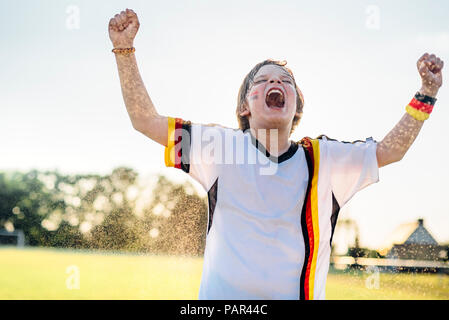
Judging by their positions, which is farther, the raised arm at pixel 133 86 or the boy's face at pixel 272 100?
the boy's face at pixel 272 100

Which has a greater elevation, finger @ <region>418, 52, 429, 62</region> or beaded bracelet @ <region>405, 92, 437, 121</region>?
finger @ <region>418, 52, 429, 62</region>

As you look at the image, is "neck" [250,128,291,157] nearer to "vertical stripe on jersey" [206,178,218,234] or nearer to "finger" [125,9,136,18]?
"vertical stripe on jersey" [206,178,218,234]

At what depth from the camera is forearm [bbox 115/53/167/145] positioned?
221 cm

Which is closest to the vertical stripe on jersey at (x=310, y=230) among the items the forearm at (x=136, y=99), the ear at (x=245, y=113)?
the ear at (x=245, y=113)

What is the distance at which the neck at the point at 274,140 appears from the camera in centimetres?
254

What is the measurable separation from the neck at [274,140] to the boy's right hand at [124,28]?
2.69 ft

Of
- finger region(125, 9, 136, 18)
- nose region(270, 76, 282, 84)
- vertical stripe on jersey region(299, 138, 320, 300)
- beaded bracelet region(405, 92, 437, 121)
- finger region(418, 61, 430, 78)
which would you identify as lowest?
vertical stripe on jersey region(299, 138, 320, 300)

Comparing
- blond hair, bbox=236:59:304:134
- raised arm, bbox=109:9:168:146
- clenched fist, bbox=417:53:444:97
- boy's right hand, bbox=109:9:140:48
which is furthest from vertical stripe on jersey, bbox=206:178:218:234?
clenched fist, bbox=417:53:444:97

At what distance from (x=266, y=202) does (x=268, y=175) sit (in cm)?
16

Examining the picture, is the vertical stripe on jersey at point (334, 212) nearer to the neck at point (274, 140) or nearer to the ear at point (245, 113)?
the neck at point (274, 140)

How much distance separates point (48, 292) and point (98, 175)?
88.5 ft

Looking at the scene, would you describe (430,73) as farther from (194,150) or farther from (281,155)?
(194,150)

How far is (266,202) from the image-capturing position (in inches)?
90.7

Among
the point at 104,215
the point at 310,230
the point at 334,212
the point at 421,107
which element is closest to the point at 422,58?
the point at 421,107
